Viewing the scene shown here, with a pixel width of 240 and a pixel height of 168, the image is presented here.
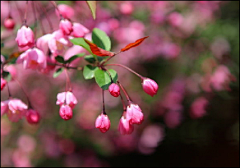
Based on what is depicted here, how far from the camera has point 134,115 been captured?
84 cm

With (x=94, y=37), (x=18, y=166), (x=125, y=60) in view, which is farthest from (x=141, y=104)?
(x=94, y=37)

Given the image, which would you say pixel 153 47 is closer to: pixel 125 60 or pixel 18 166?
pixel 125 60

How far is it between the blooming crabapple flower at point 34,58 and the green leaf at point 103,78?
20 centimetres

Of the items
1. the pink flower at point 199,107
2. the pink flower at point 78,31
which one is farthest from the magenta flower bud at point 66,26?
the pink flower at point 199,107

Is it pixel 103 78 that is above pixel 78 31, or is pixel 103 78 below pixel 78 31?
below

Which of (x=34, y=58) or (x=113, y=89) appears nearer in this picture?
(x=113, y=89)

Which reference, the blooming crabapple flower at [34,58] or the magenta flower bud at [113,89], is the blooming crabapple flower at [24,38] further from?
the magenta flower bud at [113,89]

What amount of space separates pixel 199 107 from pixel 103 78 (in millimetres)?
1778

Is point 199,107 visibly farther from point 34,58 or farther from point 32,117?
point 34,58

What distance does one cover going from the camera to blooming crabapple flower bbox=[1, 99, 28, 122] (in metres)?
1.09

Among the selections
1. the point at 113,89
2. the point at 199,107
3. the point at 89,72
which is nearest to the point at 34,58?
the point at 89,72

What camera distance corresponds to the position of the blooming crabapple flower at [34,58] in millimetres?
955

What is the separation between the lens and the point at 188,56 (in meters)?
2.43

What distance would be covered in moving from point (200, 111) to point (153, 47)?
1.99ft
